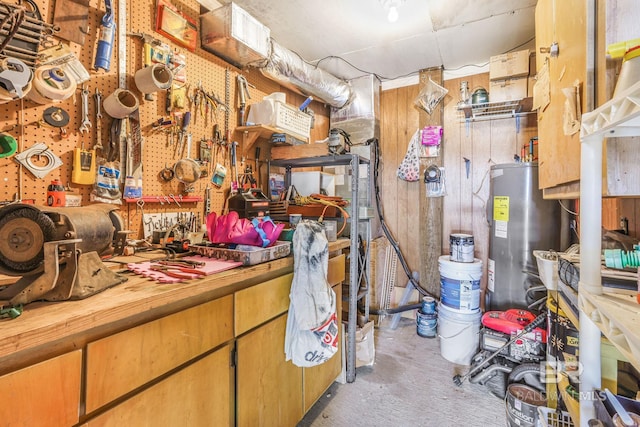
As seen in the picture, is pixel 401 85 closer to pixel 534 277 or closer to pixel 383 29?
pixel 383 29

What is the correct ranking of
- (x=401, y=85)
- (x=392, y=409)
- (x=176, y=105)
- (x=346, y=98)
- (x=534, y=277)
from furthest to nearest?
1. (x=401, y=85)
2. (x=346, y=98)
3. (x=534, y=277)
4. (x=392, y=409)
5. (x=176, y=105)

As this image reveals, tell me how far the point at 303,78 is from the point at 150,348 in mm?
2257

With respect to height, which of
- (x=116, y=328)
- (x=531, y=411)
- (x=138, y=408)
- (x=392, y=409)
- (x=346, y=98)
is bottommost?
(x=392, y=409)

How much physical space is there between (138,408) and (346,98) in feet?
9.57

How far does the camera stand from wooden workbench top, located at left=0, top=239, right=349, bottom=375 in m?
0.60

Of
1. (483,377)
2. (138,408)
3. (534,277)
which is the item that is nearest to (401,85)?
(534,277)

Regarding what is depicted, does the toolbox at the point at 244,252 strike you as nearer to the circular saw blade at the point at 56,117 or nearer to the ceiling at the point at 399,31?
the circular saw blade at the point at 56,117

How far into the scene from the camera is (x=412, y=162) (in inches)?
126

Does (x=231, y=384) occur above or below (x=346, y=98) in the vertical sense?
below

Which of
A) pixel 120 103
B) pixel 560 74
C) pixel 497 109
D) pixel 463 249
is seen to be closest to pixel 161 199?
pixel 120 103

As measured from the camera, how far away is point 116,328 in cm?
79

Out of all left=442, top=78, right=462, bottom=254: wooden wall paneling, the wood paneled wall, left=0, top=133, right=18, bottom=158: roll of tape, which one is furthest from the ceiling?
left=0, top=133, right=18, bottom=158: roll of tape

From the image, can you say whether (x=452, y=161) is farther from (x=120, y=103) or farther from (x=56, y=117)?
(x=56, y=117)

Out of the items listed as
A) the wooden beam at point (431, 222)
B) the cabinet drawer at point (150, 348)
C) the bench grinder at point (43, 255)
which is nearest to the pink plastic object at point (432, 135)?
the wooden beam at point (431, 222)
